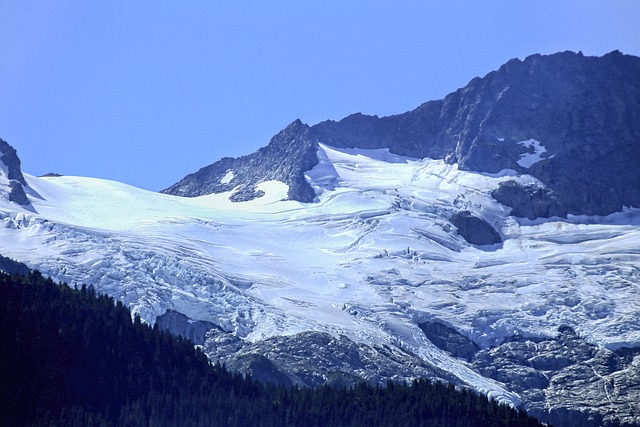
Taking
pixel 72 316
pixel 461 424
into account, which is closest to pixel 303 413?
pixel 461 424

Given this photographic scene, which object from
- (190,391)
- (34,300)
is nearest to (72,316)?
(34,300)

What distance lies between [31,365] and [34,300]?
1422 cm

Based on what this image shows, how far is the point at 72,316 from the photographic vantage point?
169 m

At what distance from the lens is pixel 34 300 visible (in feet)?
554

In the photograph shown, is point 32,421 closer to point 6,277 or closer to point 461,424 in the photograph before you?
point 6,277

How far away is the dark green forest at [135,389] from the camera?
153875 millimetres

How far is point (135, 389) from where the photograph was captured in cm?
16275

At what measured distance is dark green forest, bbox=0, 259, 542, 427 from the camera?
153875 mm

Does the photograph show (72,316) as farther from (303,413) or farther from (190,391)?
(303,413)

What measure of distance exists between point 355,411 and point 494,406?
59.7 feet

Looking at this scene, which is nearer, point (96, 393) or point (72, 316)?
point (96, 393)

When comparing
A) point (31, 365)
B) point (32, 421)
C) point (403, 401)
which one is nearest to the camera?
point (32, 421)

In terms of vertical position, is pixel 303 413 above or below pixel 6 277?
below

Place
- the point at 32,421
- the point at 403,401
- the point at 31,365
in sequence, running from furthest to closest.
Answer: the point at 403,401 → the point at 31,365 → the point at 32,421
